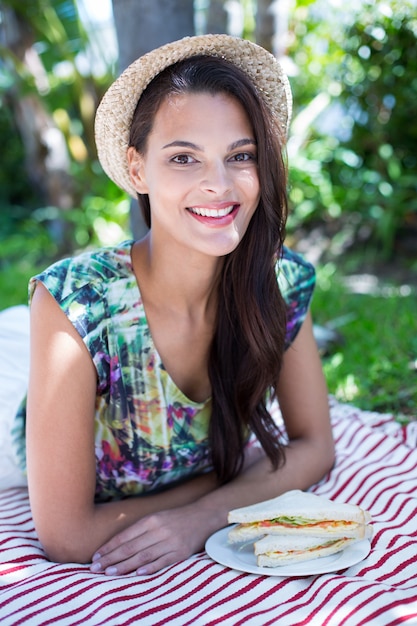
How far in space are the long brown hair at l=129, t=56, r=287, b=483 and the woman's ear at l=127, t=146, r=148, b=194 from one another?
34 mm

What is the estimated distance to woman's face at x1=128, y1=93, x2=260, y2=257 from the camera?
2346 millimetres

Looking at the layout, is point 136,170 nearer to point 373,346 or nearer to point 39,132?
point 373,346

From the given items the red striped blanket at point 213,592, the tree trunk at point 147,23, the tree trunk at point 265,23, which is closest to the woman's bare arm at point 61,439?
the red striped blanket at point 213,592

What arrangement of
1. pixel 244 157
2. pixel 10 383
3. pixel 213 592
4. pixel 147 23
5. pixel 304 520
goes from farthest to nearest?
pixel 147 23 < pixel 10 383 < pixel 244 157 < pixel 304 520 < pixel 213 592

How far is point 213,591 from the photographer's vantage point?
210 cm

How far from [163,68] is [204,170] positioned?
0.40 metres

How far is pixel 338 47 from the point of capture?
24.1 ft

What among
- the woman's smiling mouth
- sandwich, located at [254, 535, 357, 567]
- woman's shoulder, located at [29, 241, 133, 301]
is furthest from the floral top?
sandwich, located at [254, 535, 357, 567]

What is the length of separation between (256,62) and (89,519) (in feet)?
5.09

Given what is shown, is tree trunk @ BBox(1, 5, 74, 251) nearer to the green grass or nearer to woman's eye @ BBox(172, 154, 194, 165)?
the green grass

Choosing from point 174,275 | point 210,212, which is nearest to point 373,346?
point 174,275

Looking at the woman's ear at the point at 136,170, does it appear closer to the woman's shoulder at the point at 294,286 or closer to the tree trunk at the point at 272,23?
the woman's shoulder at the point at 294,286

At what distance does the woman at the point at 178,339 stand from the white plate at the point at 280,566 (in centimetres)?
11

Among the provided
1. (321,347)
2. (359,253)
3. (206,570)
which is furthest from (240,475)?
(359,253)
